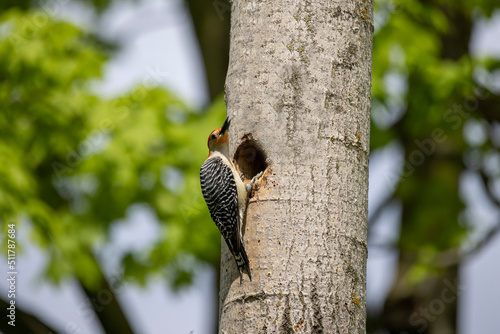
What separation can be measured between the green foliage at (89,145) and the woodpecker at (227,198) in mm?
1443

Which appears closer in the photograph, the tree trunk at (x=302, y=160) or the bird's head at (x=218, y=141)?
the tree trunk at (x=302, y=160)

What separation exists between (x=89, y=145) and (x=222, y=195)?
288 centimetres

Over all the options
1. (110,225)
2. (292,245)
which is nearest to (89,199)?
(110,225)

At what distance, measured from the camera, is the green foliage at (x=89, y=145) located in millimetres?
6887

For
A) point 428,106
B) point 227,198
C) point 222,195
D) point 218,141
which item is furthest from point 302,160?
point 428,106

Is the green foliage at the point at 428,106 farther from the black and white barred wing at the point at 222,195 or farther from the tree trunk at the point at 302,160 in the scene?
the tree trunk at the point at 302,160

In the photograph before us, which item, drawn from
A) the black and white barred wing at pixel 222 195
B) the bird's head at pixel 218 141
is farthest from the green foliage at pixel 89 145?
the black and white barred wing at pixel 222 195

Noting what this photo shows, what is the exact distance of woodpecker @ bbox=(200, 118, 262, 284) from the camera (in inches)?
138

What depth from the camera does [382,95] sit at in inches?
289

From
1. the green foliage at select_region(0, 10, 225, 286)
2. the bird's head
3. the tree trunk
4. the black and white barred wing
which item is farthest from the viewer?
the green foliage at select_region(0, 10, 225, 286)

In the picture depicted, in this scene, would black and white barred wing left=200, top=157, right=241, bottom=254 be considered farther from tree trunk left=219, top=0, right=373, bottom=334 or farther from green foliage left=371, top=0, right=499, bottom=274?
green foliage left=371, top=0, right=499, bottom=274

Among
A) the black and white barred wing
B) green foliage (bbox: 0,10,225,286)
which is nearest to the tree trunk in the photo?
the black and white barred wing

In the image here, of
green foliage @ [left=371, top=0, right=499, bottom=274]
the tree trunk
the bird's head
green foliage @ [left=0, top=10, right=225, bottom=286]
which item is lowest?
the tree trunk

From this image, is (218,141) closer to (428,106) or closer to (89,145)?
(89,145)
